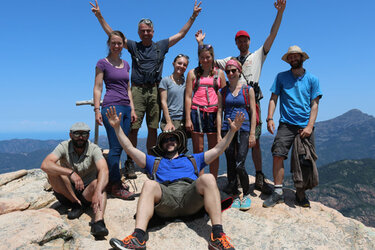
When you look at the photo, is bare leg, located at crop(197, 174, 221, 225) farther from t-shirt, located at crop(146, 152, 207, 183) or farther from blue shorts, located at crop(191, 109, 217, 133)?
blue shorts, located at crop(191, 109, 217, 133)

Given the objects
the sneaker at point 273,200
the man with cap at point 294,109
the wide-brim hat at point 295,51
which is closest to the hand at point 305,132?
the man with cap at point 294,109

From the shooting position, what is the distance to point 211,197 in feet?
18.5

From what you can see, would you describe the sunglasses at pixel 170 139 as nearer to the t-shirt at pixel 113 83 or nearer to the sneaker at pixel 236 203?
the t-shirt at pixel 113 83

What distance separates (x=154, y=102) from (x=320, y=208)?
253 inches

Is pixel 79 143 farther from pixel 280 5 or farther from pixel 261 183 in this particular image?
pixel 280 5


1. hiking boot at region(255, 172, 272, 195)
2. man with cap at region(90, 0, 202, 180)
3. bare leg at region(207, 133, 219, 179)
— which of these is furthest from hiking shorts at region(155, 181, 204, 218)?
hiking boot at region(255, 172, 272, 195)

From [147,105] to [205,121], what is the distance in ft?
7.38

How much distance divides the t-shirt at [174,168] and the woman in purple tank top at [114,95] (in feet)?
5.37

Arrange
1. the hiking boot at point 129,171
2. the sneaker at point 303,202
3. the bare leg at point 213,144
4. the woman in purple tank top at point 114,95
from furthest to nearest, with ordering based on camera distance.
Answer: the hiking boot at point 129,171 < the sneaker at point 303,202 < the bare leg at point 213,144 < the woman in purple tank top at point 114,95

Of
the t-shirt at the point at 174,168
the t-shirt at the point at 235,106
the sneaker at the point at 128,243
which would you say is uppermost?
the t-shirt at the point at 235,106

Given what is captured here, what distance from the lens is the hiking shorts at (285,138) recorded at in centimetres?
811

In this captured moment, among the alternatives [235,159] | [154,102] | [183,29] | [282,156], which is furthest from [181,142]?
[183,29]

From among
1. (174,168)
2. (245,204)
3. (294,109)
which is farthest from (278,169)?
(174,168)

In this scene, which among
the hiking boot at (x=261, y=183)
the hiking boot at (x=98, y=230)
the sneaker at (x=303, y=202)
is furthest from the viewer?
the hiking boot at (x=261, y=183)
